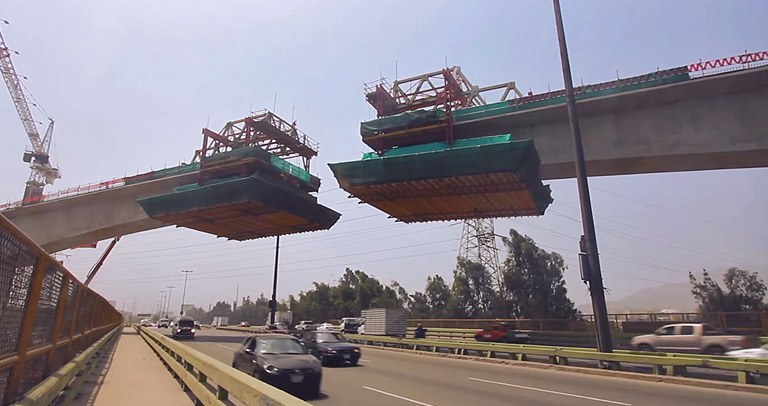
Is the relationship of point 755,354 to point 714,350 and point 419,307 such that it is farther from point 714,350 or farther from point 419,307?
point 419,307

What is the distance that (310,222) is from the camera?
43688 millimetres

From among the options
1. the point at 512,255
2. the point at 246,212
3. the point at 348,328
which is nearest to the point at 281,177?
→ the point at 246,212

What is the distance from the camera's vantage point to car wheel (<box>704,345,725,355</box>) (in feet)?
67.8

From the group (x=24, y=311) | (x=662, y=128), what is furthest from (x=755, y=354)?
(x=24, y=311)

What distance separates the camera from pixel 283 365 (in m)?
10.9

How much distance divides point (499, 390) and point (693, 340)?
50.7ft

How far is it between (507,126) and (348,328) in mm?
28951

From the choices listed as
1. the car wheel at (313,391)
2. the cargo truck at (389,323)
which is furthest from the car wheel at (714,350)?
the cargo truck at (389,323)

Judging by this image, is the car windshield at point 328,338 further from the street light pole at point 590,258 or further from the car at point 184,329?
the car at point 184,329

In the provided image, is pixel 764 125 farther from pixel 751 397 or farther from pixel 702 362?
pixel 751 397

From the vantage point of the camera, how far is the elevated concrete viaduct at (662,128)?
20.5 meters

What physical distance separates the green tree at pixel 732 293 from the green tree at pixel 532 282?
702 inches

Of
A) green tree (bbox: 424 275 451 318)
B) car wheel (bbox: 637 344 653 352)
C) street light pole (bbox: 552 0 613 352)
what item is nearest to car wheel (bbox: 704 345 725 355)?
car wheel (bbox: 637 344 653 352)

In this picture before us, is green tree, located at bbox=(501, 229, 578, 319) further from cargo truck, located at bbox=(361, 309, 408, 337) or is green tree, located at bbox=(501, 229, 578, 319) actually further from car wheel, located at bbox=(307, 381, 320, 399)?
car wheel, located at bbox=(307, 381, 320, 399)
